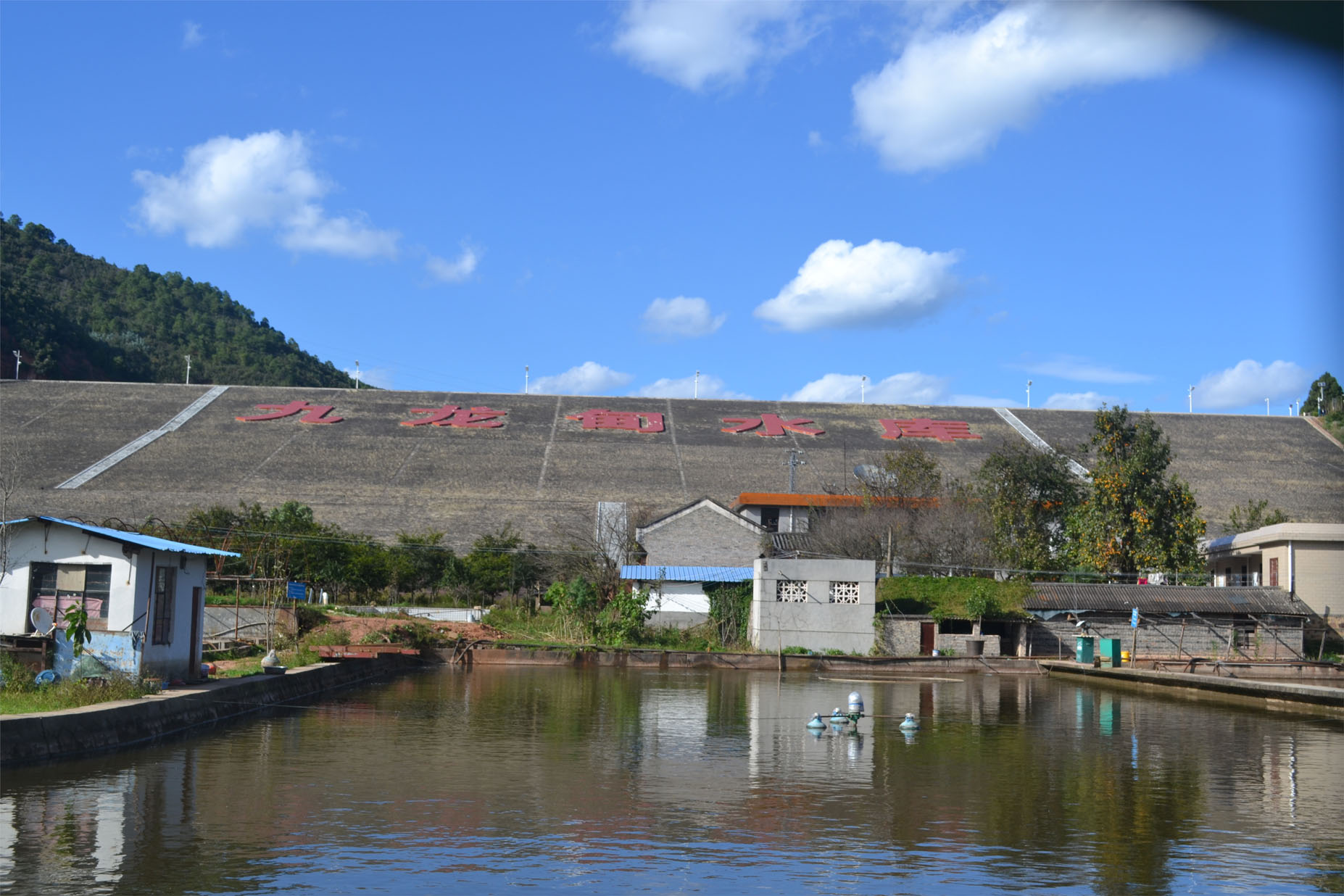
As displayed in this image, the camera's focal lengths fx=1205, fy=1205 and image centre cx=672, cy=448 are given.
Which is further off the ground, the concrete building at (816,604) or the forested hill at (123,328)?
the forested hill at (123,328)

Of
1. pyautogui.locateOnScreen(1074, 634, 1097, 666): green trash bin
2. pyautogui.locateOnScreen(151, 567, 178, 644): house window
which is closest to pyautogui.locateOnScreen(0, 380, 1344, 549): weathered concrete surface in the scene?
pyautogui.locateOnScreen(1074, 634, 1097, 666): green trash bin

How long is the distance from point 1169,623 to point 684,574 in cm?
1522

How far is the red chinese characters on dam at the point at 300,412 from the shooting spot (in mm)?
69875

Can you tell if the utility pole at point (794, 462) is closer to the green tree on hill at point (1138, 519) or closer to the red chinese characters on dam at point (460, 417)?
the green tree on hill at point (1138, 519)

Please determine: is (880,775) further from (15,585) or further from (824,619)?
(824,619)

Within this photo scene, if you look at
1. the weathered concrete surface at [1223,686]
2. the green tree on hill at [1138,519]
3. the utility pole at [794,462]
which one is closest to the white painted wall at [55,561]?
the weathered concrete surface at [1223,686]

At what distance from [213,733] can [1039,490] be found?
1447 inches

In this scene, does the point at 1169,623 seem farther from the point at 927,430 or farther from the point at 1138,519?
the point at 927,430

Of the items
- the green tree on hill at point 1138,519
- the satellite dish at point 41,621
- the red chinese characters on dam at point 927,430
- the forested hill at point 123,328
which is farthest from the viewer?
the forested hill at point 123,328

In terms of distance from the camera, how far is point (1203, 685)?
27266 millimetres

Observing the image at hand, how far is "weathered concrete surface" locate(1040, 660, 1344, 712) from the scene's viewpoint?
917 inches

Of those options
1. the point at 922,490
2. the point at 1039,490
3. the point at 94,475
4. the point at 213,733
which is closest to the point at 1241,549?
the point at 1039,490

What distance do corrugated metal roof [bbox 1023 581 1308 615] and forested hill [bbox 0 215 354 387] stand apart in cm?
8111

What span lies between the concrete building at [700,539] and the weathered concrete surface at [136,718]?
69.8 feet
